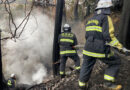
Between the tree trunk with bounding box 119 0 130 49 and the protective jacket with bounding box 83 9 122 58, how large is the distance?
2462 mm

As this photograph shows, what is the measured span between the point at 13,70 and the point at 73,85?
17.3 feet

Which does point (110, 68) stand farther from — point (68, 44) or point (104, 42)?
point (68, 44)

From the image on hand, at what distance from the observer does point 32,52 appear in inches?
326

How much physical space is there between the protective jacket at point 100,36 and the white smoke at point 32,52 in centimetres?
548

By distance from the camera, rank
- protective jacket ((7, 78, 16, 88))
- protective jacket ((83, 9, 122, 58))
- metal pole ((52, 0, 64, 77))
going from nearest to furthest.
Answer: protective jacket ((83, 9, 122, 58)) → metal pole ((52, 0, 64, 77)) → protective jacket ((7, 78, 16, 88))

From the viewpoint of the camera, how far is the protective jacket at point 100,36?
242 cm

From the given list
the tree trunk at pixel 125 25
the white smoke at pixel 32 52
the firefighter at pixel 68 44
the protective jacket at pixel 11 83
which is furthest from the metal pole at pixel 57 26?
the white smoke at pixel 32 52

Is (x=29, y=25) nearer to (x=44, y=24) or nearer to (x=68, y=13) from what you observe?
(x=44, y=24)

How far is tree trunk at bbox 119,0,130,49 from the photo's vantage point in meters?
4.55

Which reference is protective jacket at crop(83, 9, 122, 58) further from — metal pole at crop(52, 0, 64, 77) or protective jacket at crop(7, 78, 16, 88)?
protective jacket at crop(7, 78, 16, 88)

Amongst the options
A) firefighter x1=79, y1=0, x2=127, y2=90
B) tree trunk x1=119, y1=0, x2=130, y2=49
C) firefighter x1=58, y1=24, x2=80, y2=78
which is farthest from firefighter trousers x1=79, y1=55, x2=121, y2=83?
tree trunk x1=119, y1=0, x2=130, y2=49

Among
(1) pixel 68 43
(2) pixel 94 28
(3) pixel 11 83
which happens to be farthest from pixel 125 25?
(3) pixel 11 83

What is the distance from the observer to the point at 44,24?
8.85 m

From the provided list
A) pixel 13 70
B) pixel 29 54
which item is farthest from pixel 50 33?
pixel 13 70
